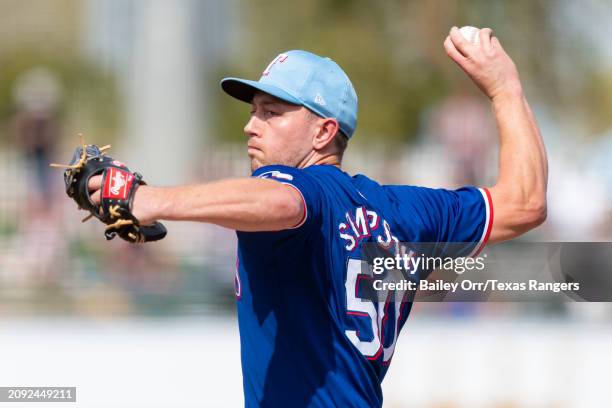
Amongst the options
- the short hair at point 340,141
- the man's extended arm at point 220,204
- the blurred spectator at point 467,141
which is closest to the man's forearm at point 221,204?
the man's extended arm at point 220,204

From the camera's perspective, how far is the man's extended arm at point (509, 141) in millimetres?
3238

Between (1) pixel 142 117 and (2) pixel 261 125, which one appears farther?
(1) pixel 142 117

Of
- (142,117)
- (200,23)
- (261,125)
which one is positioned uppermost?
(200,23)

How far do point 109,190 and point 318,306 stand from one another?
76 centimetres

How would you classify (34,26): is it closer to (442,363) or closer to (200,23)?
(200,23)

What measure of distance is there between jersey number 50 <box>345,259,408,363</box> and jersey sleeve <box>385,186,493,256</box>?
242 millimetres

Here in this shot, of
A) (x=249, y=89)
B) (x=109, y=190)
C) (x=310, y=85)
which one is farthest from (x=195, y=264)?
(x=109, y=190)

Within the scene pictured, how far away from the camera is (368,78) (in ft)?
70.2

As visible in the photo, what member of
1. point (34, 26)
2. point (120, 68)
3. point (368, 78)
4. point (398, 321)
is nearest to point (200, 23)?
point (120, 68)

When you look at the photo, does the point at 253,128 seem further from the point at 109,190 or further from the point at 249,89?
the point at 109,190

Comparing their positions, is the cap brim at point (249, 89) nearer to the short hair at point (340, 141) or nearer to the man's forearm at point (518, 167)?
the short hair at point (340, 141)

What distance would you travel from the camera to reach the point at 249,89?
325 cm

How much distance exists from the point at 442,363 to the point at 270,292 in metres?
4.25

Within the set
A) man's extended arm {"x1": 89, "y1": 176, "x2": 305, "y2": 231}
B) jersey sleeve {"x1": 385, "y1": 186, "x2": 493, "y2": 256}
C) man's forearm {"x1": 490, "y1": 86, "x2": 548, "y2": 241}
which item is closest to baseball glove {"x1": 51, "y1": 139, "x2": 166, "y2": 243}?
man's extended arm {"x1": 89, "y1": 176, "x2": 305, "y2": 231}
